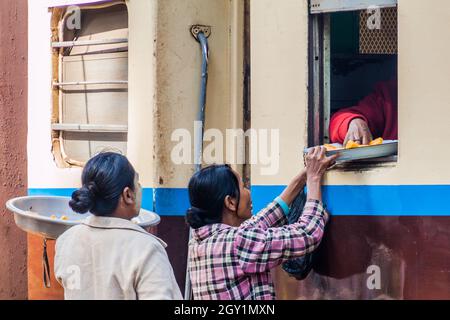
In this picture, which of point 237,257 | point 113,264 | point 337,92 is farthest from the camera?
point 337,92

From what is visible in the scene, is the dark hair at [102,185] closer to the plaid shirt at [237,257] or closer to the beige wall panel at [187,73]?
the plaid shirt at [237,257]

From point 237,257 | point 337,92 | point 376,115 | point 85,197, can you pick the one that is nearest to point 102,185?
point 85,197

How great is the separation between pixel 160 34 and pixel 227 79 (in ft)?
1.51

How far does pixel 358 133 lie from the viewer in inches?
151

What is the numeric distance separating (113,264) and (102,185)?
28 centimetres

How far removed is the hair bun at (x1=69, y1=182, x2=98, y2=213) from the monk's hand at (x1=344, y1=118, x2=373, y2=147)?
4.92 ft

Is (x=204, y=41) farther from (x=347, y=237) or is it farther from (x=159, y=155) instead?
(x=347, y=237)

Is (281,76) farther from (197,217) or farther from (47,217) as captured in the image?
(47,217)

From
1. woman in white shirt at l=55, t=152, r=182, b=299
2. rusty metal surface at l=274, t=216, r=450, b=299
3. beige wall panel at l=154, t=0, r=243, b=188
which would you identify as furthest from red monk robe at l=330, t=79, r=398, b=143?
woman in white shirt at l=55, t=152, r=182, b=299

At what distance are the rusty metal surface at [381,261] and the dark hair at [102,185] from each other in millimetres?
1464

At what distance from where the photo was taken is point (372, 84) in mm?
4801

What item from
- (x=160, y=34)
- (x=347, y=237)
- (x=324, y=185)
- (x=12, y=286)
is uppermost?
(x=160, y=34)

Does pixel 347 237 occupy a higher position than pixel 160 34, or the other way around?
pixel 160 34

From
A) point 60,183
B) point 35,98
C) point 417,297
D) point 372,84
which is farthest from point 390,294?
point 35,98
